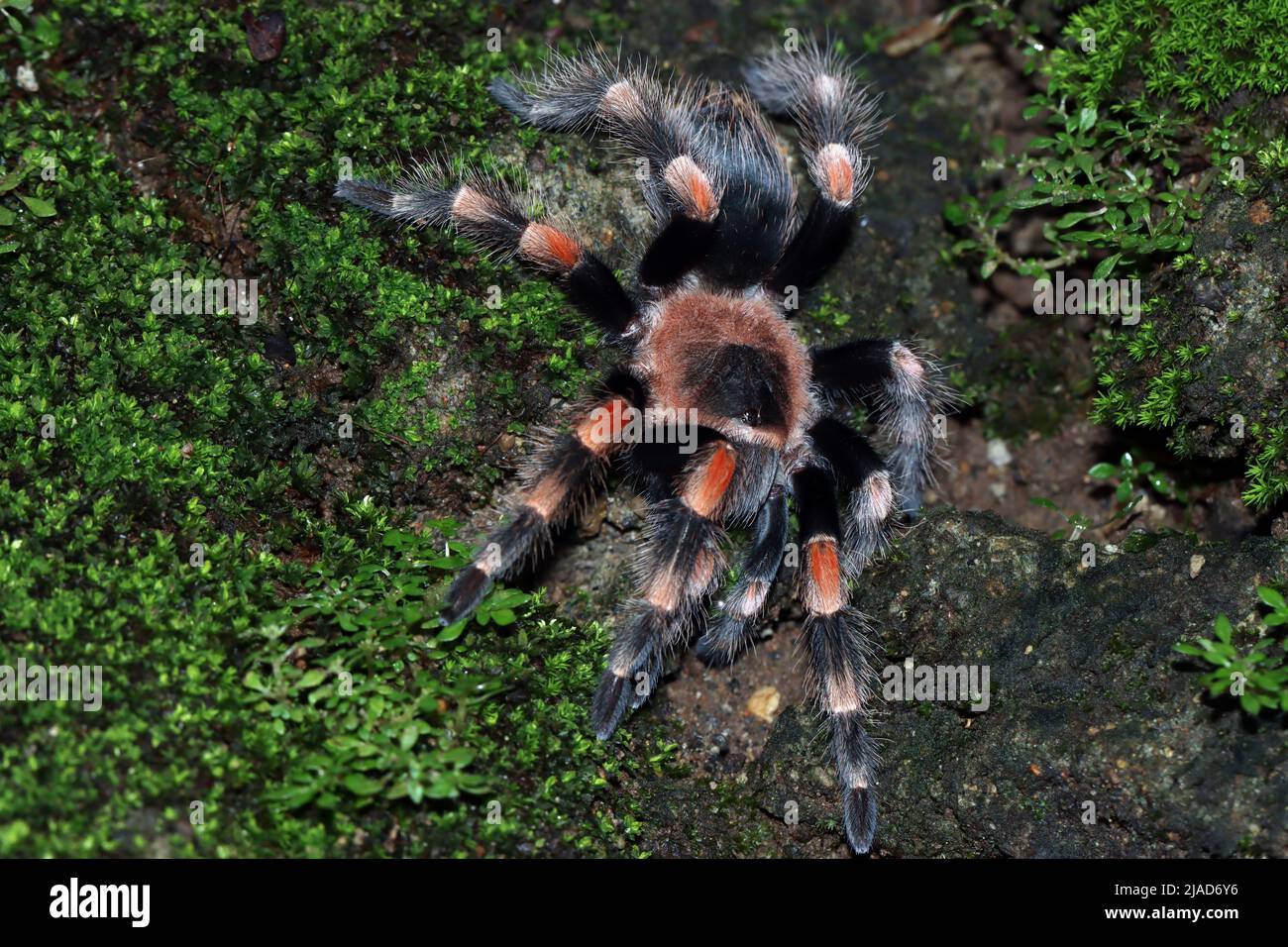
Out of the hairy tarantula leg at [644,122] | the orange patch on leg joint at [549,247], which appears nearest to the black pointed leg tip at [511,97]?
the hairy tarantula leg at [644,122]

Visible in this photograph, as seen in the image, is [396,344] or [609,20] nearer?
[396,344]

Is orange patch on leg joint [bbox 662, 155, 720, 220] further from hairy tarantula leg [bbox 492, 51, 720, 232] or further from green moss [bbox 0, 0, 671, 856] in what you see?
green moss [bbox 0, 0, 671, 856]

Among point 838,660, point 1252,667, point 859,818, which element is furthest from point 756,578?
point 1252,667

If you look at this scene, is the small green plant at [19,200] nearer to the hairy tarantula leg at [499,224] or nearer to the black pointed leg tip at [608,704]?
the hairy tarantula leg at [499,224]

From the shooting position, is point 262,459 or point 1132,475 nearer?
point 262,459

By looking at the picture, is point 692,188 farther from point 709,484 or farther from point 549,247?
point 709,484
